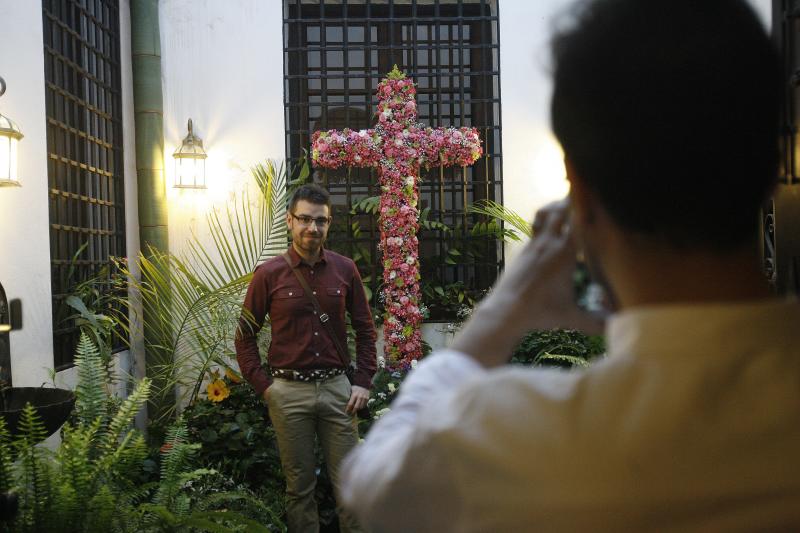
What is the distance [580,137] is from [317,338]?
342 centimetres

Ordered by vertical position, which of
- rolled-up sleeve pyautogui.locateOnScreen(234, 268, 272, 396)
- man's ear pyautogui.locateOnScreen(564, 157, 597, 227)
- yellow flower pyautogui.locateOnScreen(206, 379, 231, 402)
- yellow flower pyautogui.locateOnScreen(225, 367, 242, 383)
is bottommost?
yellow flower pyautogui.locateOnScreen(206, 379, 231, 402)

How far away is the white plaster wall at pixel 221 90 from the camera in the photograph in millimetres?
6914

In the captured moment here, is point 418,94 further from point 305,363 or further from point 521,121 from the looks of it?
point 305,363

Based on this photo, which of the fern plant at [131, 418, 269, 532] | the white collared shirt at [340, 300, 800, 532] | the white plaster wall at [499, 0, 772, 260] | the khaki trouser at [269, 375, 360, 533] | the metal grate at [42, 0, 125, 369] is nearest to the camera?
the white collared shirt at [340, 300, 800, 532]

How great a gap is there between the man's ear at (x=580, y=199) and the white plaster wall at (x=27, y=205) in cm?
431

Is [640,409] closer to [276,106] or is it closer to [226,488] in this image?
[226,488]

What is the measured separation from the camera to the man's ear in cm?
71

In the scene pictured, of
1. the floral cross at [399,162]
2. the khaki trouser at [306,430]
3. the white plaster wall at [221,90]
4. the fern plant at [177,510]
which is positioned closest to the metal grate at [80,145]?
the white plaster wall at [221,90]

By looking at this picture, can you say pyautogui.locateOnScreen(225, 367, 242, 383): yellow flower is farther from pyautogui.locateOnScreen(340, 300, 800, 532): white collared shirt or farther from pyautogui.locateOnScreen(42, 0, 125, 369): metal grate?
pyautogui.locateOnScreen(340, 300, 800, 532): white collared shirt

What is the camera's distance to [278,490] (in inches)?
192

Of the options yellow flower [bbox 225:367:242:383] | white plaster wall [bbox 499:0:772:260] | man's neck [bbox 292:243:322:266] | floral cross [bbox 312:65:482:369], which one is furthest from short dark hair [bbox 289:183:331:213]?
white plaster wall [bbox 499:0:772:260]

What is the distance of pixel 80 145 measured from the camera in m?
5.62

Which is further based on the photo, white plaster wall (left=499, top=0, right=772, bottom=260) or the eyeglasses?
white plaster wall (left=499, top=0, right=772, bottom=260)

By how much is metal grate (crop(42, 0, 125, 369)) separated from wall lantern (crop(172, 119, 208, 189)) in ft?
1.59
